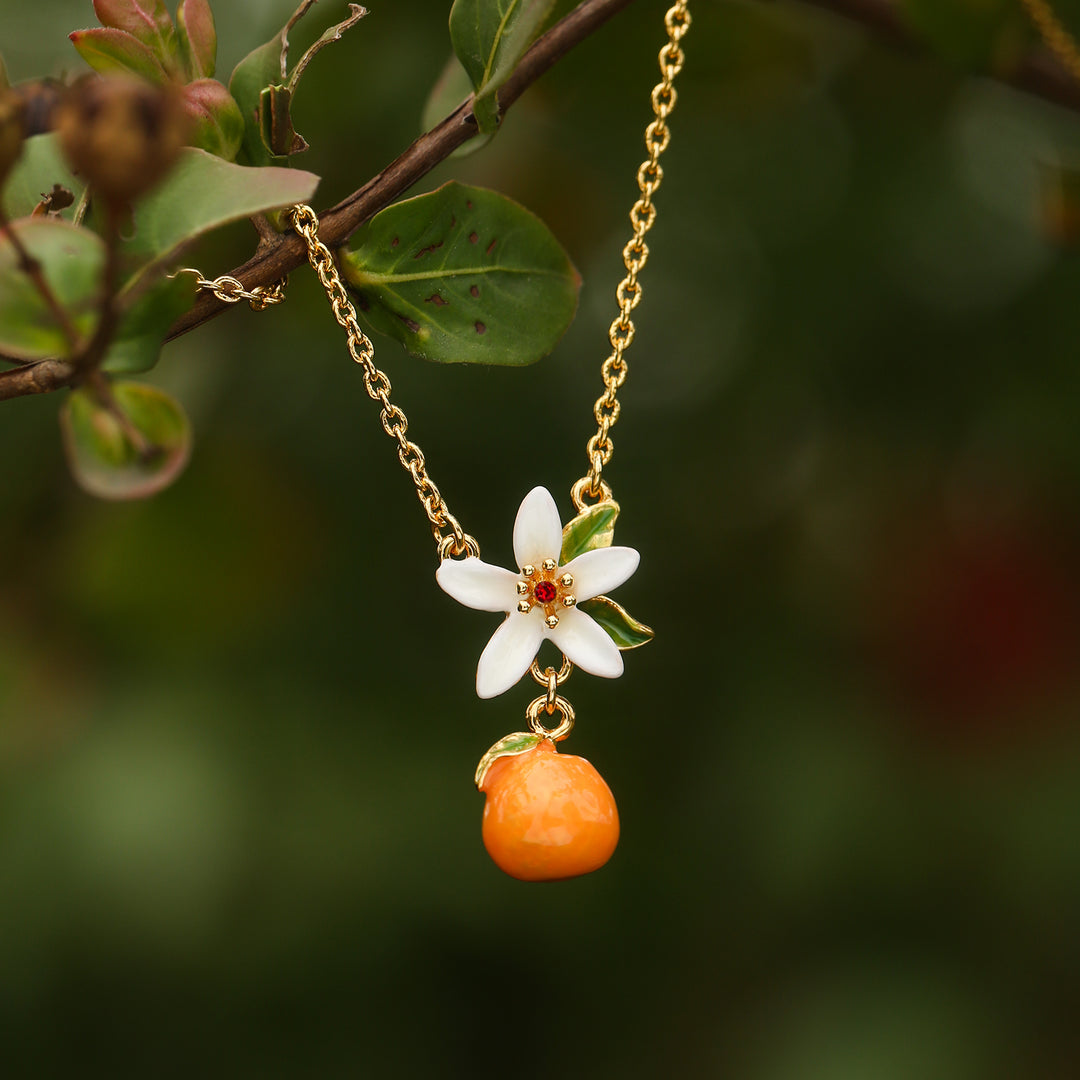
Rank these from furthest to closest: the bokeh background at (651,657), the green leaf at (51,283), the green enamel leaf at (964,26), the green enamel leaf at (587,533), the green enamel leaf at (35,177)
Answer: the bokeh background at (651,657) < the green enamel leaf at (964,26) < the green enamel leaf at (587,533) < the green enamel leaf at (35,177) < the green leaf at (51,283)

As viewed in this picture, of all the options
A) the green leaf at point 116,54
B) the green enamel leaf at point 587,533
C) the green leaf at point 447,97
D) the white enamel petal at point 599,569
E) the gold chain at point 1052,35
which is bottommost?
the white enamel petal at point 599,569

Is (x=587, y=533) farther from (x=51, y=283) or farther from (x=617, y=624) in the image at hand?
(x=51, y=283)

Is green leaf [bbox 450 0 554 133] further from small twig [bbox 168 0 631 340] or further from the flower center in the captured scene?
the flower center

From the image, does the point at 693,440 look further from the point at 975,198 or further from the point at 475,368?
the point at 975,198

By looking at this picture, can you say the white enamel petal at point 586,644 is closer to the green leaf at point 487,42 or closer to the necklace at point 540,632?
the necklace at point 540,632

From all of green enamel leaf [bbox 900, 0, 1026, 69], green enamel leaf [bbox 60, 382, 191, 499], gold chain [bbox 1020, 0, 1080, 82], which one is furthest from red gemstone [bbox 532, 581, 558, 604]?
Result: gold chain [bbox 1020, 0, 1080, 82]

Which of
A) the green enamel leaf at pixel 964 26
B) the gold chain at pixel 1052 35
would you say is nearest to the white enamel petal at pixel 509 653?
the green enamel leaf at pixel 964 26

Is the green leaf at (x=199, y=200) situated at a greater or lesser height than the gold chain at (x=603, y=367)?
lesser
